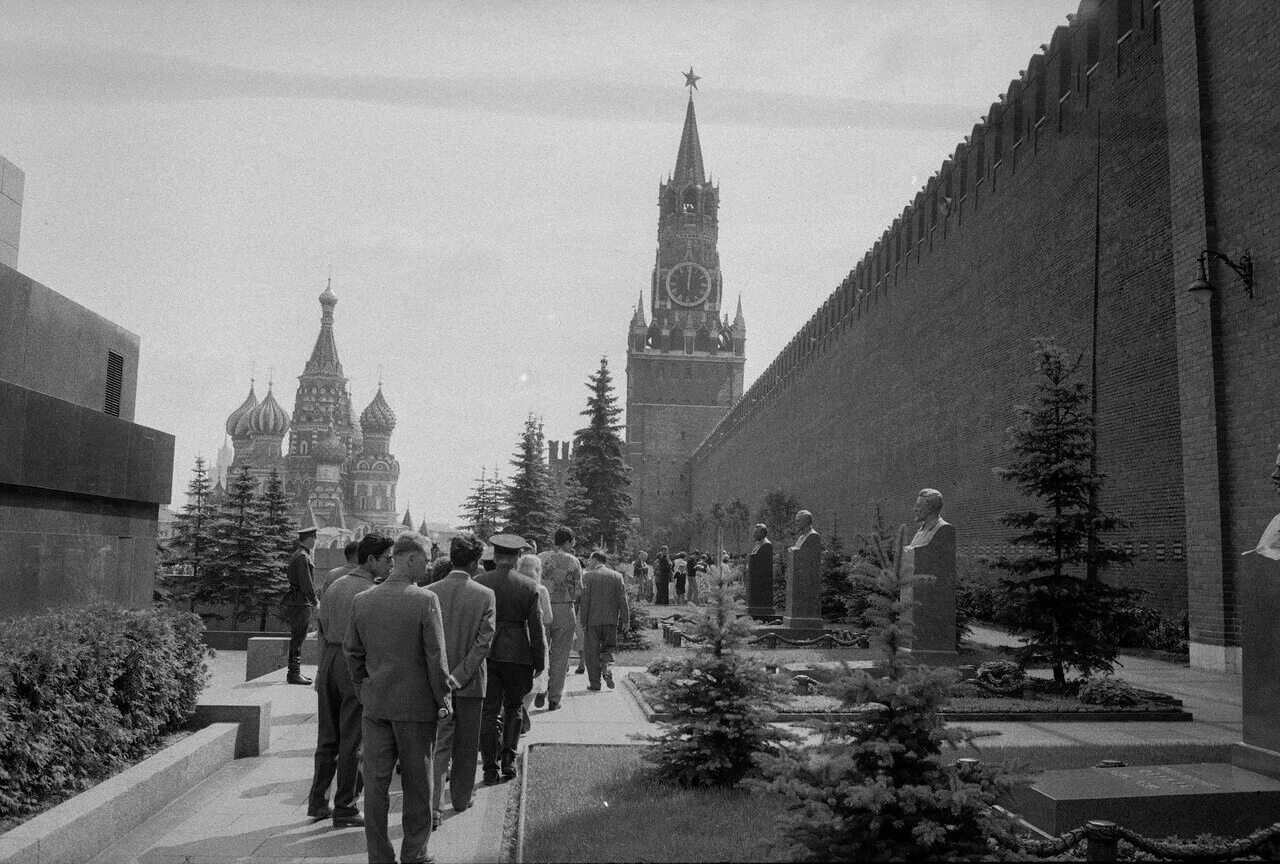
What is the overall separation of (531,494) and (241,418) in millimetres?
84082

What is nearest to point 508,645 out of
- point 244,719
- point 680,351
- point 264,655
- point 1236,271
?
point 244,719

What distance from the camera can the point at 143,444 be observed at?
37.8 ft

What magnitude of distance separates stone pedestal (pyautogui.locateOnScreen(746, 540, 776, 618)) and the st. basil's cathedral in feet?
284

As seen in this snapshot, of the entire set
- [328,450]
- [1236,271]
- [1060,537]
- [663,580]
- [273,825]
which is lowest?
[273,825]

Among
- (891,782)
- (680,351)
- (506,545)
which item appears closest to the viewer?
(891,782)

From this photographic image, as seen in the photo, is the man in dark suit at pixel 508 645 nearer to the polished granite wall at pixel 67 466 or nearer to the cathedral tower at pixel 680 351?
the polished granite wall at pixel 67 466

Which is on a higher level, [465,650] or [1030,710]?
[465,650]

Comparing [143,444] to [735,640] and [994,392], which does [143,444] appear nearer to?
[735,640]

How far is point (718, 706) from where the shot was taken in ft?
21.9

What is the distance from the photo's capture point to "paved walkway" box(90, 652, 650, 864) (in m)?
5.62

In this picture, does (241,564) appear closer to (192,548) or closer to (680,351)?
(192,548)

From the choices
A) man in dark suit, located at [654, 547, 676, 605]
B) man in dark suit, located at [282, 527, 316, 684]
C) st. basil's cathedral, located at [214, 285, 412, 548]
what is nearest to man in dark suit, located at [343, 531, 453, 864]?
man in dark suit, located at [282, 527, 316, 684]

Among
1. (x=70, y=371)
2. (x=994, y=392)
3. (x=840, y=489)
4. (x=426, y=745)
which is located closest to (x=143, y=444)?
(x=70, y=371)

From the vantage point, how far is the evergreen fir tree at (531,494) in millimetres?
35375
